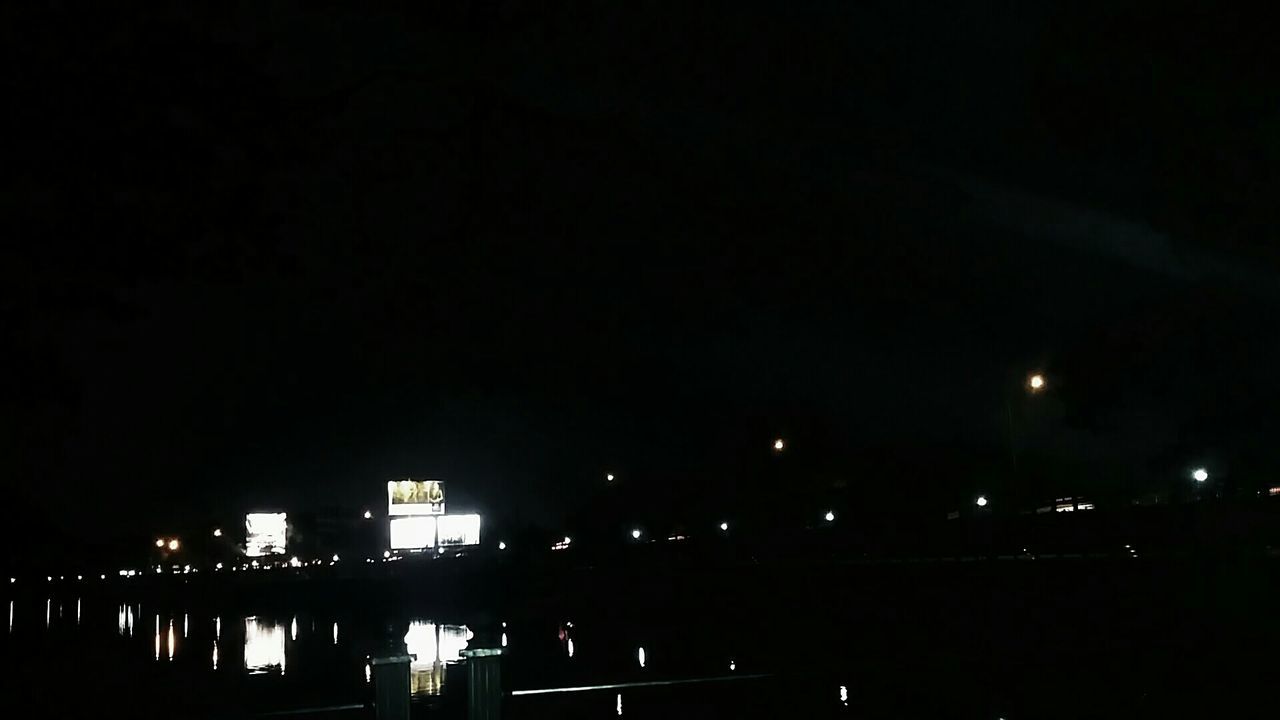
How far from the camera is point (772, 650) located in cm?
1905

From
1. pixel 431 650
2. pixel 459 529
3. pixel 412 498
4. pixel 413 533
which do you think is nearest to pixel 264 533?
pixel 413 533

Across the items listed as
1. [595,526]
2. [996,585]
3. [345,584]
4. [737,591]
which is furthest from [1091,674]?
[595,526]

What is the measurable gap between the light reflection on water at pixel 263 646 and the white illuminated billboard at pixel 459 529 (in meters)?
35.6

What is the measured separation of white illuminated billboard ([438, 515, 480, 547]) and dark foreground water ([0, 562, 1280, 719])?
3076 cm

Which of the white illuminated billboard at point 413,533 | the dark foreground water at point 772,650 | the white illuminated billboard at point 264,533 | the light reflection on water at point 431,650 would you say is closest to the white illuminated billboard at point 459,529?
the white illuminated billboard at point 413,533

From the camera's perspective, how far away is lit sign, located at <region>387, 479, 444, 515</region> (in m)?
68.2

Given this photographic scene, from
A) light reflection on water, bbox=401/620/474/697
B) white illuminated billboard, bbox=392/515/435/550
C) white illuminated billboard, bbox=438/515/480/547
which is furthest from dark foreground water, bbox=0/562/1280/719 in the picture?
white illuminated billboard, bbox=438/515/480/547

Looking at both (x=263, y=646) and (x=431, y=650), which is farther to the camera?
(x=263, y=646)

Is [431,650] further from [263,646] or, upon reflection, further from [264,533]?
[264,533]

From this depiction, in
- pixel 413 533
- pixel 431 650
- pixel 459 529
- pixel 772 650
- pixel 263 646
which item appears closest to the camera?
pixel 772 650

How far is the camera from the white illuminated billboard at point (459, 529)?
69000 millimetres

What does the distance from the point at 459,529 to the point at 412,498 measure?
360 centimetres

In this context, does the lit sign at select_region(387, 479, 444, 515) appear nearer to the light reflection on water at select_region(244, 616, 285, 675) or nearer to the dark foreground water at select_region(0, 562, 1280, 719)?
the dark foreground water at select_region(0, 562, 1280, 719)

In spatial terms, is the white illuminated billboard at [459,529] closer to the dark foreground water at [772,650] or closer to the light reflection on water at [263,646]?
the dark foreground water at [772,650]
